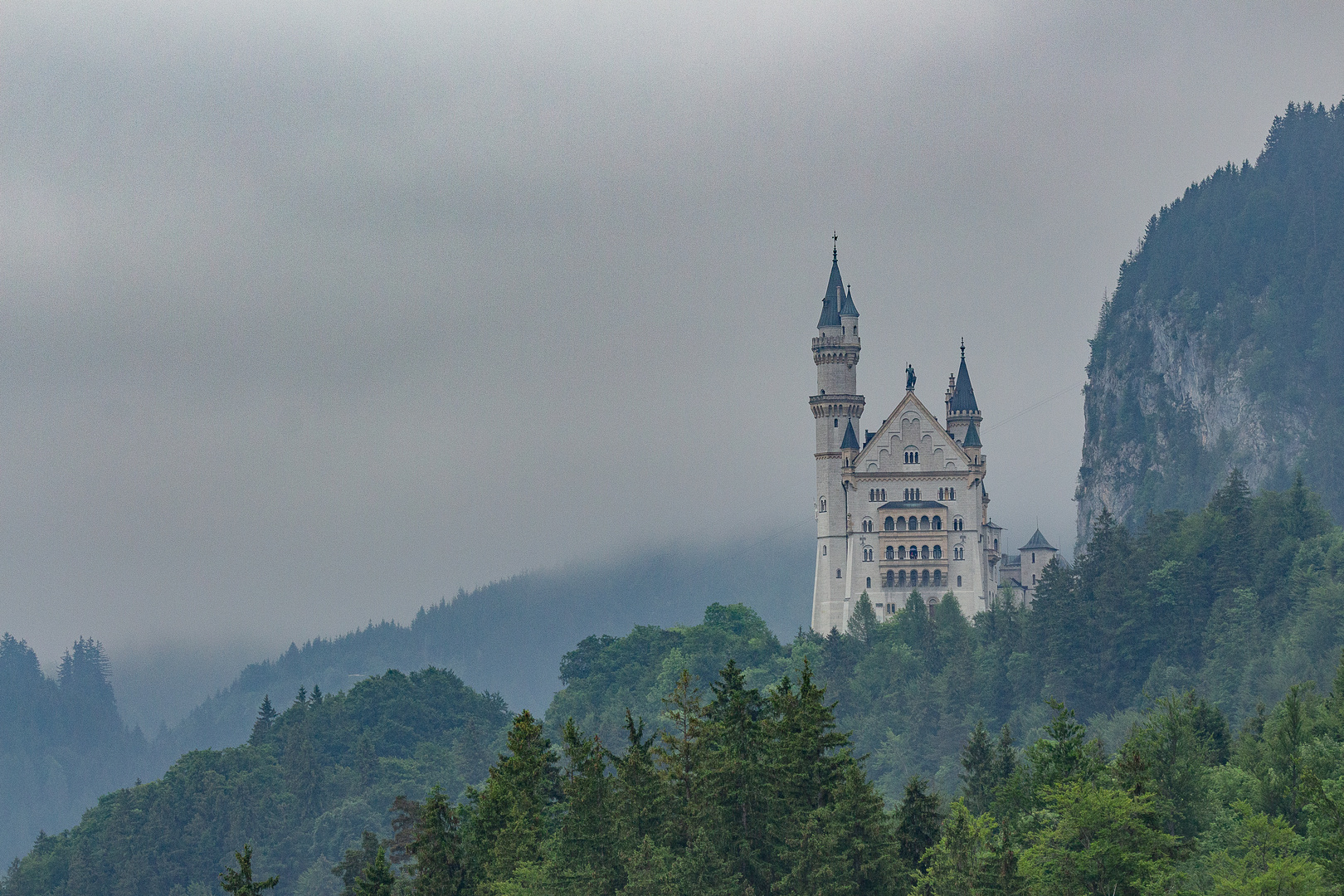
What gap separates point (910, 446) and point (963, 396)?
7.98 metres

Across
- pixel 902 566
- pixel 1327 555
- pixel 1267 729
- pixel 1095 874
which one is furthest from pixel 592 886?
pixel 902 566

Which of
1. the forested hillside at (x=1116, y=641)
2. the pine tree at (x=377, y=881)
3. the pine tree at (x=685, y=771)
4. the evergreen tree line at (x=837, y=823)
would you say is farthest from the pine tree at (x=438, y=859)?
the forested hillside at (x=1116, y=641)

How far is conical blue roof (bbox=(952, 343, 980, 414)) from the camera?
178 meters

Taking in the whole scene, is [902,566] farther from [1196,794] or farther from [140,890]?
[1196,794]

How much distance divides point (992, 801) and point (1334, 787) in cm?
1494

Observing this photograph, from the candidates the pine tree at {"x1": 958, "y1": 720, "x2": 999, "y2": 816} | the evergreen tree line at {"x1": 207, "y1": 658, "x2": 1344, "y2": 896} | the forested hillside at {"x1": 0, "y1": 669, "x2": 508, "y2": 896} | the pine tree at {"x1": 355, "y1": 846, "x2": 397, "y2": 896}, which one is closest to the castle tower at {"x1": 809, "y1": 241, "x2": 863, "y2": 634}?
the forested hillside at {"x1": 0, "y1": 669, "x2": 508, "y2": 896}

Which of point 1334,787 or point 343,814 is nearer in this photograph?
point 1334,787

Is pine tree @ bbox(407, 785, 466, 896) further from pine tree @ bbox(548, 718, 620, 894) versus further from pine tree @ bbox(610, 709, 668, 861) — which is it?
pine tree @ bbox(610, 709, 668, 861)

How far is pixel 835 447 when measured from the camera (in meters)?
175

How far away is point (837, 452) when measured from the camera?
174500 mm

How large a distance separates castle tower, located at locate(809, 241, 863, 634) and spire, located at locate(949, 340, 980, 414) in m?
7.76

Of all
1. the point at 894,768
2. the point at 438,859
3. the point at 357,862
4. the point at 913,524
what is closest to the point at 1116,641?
the point at 894,768

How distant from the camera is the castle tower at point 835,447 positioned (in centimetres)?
17450

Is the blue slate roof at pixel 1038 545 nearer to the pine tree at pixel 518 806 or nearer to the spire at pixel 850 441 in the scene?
the spire at pixel 850 441
